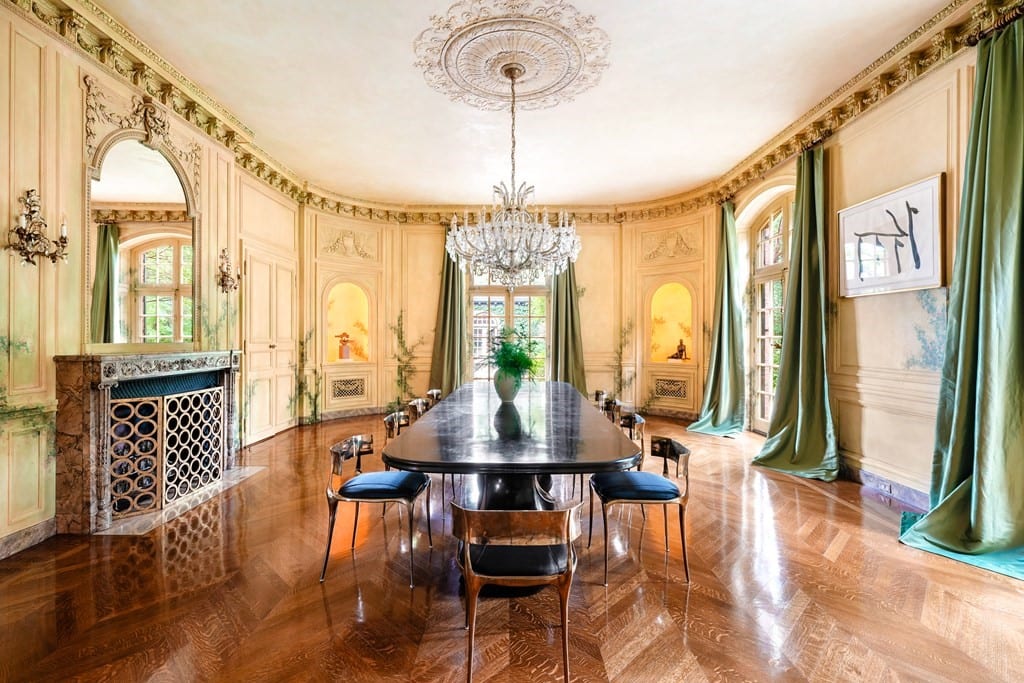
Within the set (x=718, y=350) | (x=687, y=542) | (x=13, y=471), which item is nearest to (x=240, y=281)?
(x=13, y=471)

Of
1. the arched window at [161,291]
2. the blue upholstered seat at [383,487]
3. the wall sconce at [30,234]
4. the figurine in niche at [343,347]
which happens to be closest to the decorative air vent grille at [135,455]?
the arched window at [161,291]

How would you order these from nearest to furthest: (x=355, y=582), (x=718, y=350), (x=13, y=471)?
(x=355, y=582) → (x=13, y=471) → (x=718, y=350)

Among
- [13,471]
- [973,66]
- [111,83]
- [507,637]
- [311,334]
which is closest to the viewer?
[507,637]

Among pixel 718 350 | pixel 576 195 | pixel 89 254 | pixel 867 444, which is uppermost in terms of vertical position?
pixel 576 195

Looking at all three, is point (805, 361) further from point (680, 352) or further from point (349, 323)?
point (349, 323)

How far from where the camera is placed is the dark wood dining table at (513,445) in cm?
183

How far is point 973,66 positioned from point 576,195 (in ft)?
14.9

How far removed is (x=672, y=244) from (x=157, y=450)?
6.85 m

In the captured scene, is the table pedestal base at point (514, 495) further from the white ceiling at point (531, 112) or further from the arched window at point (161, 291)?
the arched window at point (161, 291)

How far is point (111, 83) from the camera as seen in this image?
131 inches

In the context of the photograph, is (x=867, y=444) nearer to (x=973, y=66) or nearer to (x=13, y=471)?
(x=973, y=66)

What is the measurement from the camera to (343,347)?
7.35 meters

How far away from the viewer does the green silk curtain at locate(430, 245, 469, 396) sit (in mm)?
7434

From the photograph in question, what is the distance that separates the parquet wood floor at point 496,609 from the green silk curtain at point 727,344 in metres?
2.88
